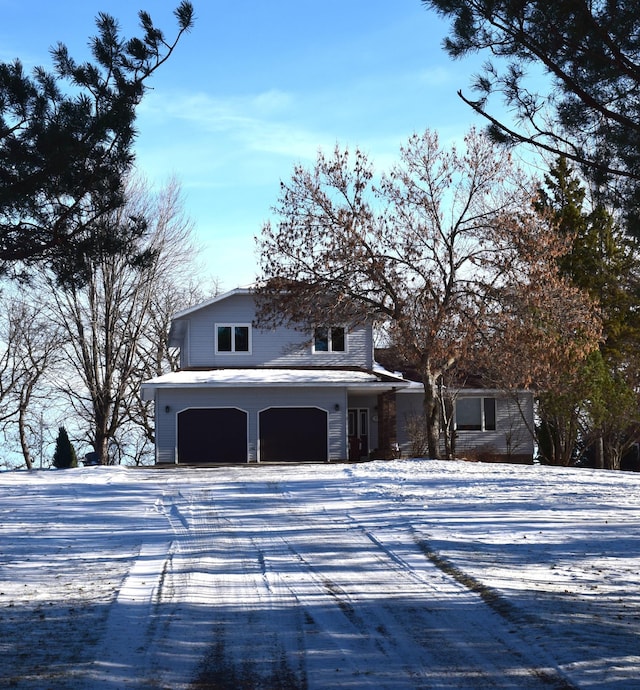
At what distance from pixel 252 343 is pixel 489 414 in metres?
9.99

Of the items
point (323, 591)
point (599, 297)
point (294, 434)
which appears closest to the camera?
point (323, 591)

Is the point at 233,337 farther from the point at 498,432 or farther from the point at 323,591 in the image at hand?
the point at 323,591

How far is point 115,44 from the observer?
1056 cm

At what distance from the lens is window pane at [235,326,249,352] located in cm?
3000

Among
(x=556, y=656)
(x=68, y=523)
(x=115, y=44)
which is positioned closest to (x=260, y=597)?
(x=556, y=656)

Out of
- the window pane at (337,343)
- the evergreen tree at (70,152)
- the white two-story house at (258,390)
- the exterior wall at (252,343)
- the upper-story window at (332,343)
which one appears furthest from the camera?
the window pane at (337,343)

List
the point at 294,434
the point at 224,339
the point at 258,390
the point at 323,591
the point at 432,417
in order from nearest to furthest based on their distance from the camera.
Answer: the point at 323,591 → the point at 432,417 → the point at 258,390 → the point at 294,434 → the point at 224,339

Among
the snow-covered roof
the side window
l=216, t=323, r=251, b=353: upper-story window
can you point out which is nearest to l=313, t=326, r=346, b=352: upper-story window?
the snow-covered roof

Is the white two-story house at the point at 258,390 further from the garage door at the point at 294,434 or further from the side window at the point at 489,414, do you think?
the side window at the point at 489,414

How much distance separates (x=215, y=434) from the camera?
1128 inches

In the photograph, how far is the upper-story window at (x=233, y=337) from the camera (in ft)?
98.1

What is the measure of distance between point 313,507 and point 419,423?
18.1 metres

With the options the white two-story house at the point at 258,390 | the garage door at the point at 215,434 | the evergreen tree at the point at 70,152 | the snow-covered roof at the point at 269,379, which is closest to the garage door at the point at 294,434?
the white two-story house at the point at 258,390

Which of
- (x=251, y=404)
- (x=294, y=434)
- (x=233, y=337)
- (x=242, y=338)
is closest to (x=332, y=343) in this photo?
(x=242, y=338)
